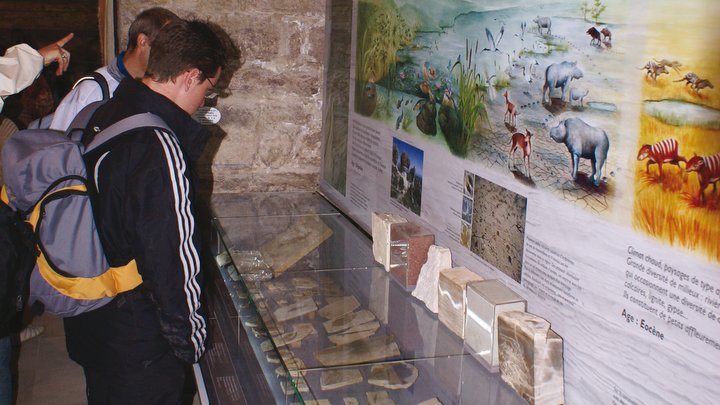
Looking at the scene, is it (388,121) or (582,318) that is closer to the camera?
(582,318)

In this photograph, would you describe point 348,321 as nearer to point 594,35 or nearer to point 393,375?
point 393,375

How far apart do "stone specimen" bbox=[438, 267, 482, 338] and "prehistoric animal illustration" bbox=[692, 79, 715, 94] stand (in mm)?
978

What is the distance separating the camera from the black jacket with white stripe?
7.34 ft

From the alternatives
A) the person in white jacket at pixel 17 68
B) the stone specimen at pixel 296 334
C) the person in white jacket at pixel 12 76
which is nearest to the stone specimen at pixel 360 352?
the stone specimen at pixel 296 334

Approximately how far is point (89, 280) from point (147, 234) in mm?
300

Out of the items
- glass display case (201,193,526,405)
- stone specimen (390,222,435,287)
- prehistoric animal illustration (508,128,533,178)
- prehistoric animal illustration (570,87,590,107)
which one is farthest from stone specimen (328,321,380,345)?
prehistoric animal illustration (570,87,590,107)

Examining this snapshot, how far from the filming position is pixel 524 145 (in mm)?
2053

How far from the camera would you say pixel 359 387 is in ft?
6.12

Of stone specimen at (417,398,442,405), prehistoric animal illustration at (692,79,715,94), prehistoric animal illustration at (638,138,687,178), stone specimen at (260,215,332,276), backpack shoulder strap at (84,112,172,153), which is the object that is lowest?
stone specimen at (417,398,442,405)

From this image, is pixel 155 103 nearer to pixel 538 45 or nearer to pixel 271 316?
pixel 271 316

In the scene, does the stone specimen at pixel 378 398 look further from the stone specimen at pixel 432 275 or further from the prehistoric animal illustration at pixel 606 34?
the prehistoric animal illustration at pixel 606 34

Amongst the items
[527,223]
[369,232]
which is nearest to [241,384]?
[369,232]

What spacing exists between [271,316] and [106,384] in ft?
2.51

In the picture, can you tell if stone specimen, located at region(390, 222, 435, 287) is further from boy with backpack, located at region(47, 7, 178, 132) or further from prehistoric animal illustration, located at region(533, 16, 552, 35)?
boy with backpack, located at region(47, 7, 178, 132)
